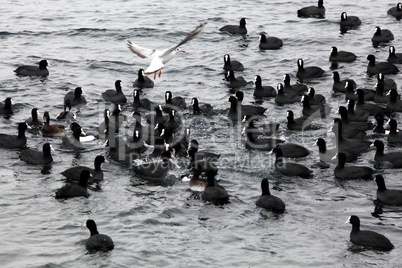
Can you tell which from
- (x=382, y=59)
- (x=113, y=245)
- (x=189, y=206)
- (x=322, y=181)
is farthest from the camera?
(x=382, y=59)

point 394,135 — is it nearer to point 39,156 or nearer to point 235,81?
point 235,81

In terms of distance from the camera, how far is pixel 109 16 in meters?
35.1

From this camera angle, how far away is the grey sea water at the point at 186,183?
13797 millimetres

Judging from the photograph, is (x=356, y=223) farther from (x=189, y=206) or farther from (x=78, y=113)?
(x=78, y=113)

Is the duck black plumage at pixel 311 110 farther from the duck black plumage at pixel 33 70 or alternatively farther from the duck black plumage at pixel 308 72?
the duck black plumage at pixel 33 70

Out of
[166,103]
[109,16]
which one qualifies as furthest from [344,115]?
[109,16]

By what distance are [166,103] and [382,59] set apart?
10051mm

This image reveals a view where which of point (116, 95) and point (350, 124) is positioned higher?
point (116, 95)

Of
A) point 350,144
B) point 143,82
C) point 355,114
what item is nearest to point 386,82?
point 355,114

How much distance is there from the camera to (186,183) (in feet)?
55.6

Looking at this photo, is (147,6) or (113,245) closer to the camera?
(113,245)

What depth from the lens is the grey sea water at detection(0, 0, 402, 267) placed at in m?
13.8

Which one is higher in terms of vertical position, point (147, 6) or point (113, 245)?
point (147, 6)

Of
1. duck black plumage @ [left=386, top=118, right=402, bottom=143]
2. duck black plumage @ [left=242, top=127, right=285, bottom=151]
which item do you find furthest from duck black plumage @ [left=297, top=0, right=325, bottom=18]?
duck black plumage @ [left=242, top=127, right=285, bottom=151]
